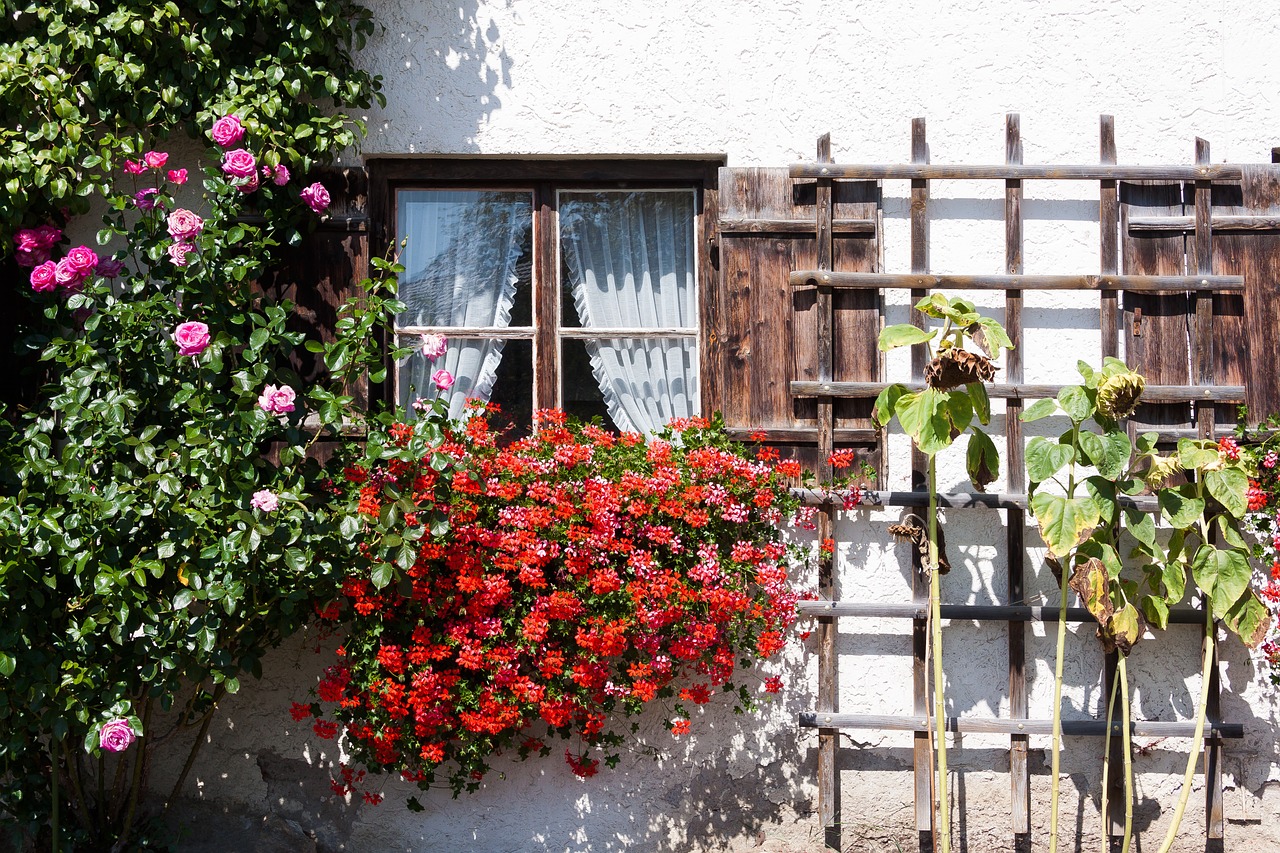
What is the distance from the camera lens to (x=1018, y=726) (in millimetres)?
3826

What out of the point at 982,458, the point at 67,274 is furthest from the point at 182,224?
the point at 982,458

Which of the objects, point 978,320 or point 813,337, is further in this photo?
point 813,337

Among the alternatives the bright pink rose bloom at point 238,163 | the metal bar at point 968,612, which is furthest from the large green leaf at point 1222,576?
the bright pink rose bloom at point 238,163

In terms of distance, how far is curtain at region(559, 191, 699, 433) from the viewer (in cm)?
418

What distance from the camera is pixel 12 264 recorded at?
13.2ft

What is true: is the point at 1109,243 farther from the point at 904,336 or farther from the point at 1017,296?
the point at 904,336

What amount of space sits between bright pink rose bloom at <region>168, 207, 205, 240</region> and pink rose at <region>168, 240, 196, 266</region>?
0.07 feet

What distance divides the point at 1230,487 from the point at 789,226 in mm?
1725

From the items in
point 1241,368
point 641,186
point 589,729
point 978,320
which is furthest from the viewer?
point 641,186

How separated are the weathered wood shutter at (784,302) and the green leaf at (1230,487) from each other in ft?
3.69

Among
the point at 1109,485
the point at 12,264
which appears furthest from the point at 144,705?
the point at 1109,485

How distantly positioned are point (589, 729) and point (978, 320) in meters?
1.86

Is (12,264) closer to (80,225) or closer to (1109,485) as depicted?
(80,225)

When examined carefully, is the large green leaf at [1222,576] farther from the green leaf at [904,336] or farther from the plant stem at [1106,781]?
the green leaf at [904,336]
